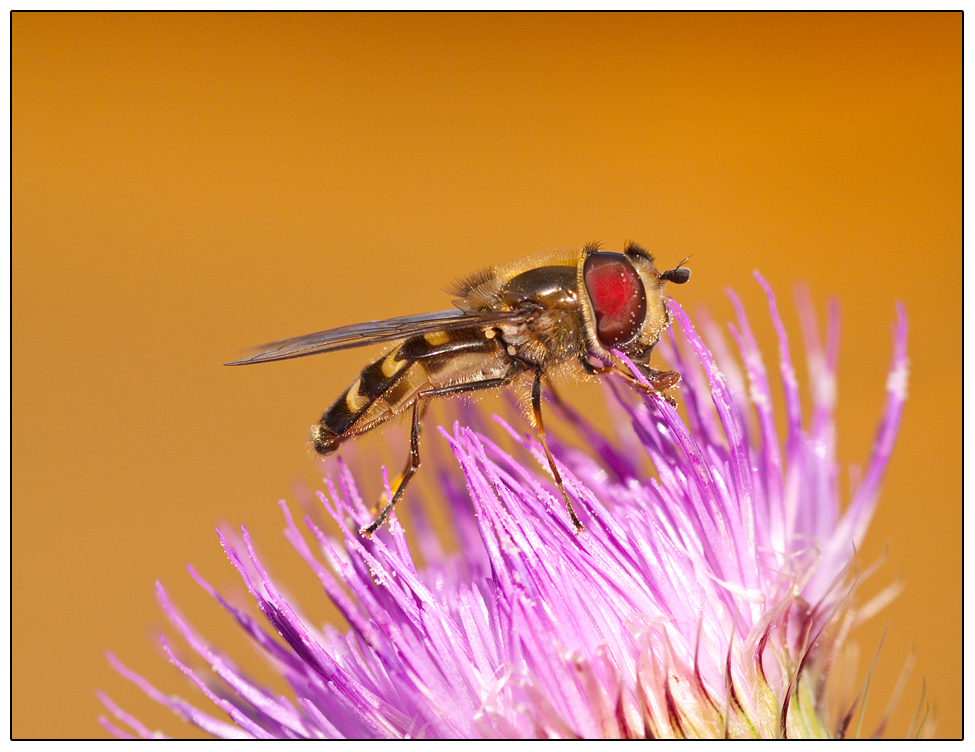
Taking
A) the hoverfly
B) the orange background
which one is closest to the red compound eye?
the hoverfly

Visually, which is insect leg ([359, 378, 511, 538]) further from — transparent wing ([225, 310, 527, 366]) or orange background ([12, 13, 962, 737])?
orange background ([12, 13, 962, 737])

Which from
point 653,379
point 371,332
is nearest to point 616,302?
point 653,379

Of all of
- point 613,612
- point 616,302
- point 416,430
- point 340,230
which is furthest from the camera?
point 340,230

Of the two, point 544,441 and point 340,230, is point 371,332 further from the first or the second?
point 340,230

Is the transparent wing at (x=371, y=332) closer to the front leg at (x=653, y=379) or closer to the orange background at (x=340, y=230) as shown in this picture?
the front leg at (x=653, y=379)

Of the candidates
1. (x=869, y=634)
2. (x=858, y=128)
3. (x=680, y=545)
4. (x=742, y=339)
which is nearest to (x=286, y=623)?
(x=680, y=545)

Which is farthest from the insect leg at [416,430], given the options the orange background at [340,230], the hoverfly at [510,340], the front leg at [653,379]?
the orange background at [340,230]

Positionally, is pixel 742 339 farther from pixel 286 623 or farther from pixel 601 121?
pixel 601 121
